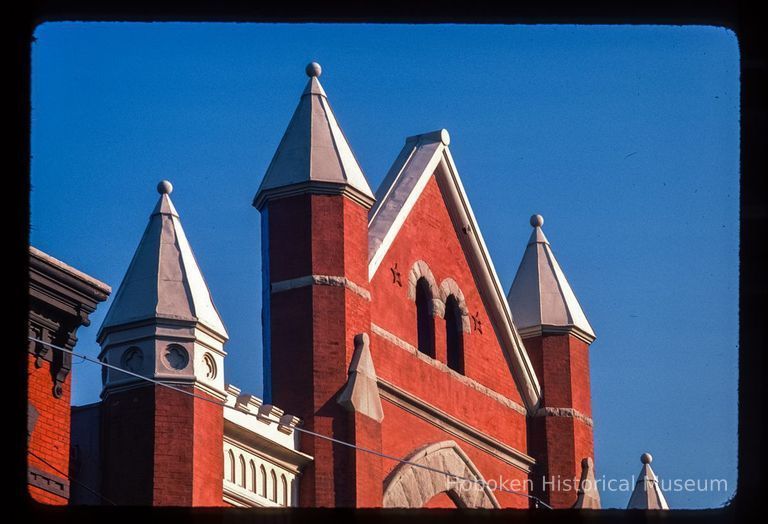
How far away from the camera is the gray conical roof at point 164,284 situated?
54.0 feet

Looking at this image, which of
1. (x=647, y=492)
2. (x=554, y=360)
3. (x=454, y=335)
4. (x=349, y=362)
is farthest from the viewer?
(x=647, y=492)

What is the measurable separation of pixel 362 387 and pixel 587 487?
6172 mm

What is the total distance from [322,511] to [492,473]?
18933 millimetres

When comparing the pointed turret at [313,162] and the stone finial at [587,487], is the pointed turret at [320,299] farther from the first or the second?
the stone finial at [587,487]

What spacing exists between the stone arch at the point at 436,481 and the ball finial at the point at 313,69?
501 centimetres

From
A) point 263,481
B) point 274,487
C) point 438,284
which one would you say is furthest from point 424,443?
point 263,481

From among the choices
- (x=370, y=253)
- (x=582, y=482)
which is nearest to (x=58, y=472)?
(x=370, y=253)

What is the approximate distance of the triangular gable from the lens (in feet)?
71.1

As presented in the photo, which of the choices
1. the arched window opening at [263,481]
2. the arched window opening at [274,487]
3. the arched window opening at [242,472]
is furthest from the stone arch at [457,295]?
the arched window opening at [242,472]

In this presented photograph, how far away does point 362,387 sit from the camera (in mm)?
18938

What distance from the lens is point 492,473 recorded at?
22.5 m

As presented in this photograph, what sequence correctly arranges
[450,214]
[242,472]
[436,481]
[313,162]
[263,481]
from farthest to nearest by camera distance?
[450,214] → [436,481] → [313,162] → [263,481] → [242,472]

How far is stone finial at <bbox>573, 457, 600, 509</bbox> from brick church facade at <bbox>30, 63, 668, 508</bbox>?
0.05 m

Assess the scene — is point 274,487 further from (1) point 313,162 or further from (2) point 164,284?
(1) point 313,162
